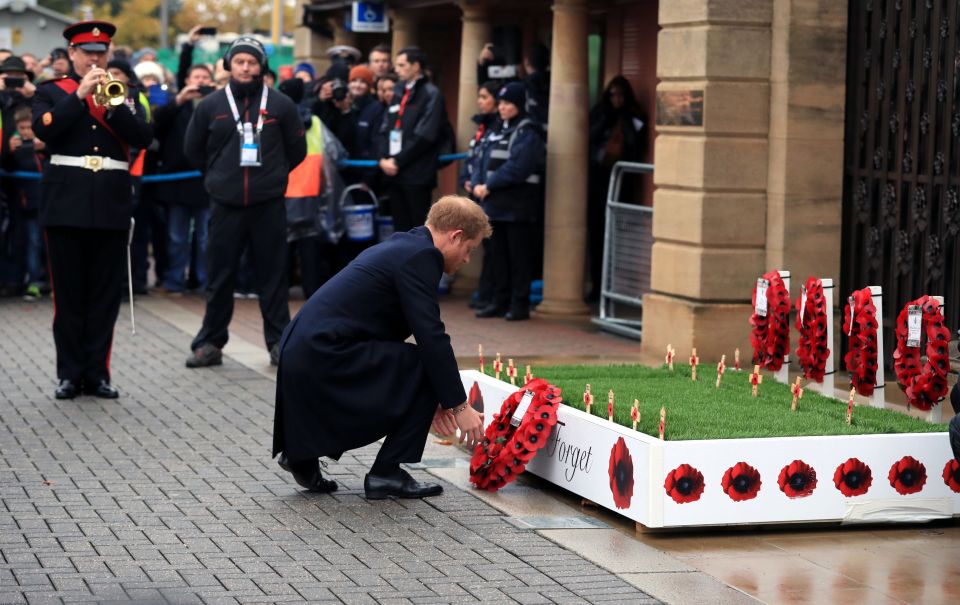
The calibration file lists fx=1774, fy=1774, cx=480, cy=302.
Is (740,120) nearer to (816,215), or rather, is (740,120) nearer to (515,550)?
(816,215)

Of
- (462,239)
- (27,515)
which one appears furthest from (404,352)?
(27,515)

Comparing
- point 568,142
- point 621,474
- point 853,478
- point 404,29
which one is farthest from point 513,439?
point 404,29

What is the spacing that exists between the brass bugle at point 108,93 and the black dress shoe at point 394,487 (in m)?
3.46

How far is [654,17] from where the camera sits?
50.9 ft

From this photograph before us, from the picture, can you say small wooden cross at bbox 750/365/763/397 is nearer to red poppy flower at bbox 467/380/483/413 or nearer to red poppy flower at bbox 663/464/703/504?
red poppy flower at bbox 467/380/483/413

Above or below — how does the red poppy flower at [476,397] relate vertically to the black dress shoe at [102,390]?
above

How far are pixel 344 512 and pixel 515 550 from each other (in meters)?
0.99

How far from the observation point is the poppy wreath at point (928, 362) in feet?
26.5

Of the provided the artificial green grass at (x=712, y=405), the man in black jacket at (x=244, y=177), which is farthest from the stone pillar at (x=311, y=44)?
the artificial green grass at (x=712, y=405)

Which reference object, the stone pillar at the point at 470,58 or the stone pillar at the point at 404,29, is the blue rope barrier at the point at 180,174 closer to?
the stone pillar at the point at 470,58

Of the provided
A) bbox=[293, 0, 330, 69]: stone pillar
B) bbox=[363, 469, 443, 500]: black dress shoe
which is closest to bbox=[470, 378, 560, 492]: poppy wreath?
bbox=[363, 469, 443, 500]: black dress shoe

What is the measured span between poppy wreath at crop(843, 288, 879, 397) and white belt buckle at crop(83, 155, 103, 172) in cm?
453

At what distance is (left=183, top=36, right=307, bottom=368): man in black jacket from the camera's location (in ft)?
38.6

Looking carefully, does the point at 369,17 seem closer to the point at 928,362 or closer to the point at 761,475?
the point at 928,362
